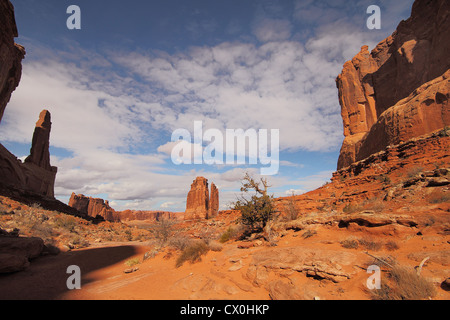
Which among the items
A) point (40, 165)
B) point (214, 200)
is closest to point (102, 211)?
point (214, 200)

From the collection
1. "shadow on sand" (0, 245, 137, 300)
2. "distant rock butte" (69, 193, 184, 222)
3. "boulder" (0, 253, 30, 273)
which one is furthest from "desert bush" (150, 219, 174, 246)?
"distant rock butte" (69, 193, 184, 222)

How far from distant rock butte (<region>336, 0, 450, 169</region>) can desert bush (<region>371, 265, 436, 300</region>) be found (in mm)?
17314

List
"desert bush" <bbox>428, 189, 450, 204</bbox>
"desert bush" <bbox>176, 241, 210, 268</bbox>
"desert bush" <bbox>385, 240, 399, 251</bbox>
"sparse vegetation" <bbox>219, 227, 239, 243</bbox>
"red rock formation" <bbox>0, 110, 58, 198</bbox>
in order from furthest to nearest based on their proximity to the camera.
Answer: "red rock formation" <bbox>0, 110, 58, 198</bbox>, "sparse vegetation" <bbox>219, 227, 239, 243</bbox>, "desert bush" <bbox>176, 241, 210, 268</bbox>, "desert bush" <bbox>428, 189, 450, 204</bbox>, "desert bush" <bbox>385, 240, 399, 251</bbox>

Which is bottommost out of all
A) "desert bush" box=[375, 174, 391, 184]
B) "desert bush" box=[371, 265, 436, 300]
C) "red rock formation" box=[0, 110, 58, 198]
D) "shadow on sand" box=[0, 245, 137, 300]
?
"shadow on sand" box=[0, 245, 137, 300]

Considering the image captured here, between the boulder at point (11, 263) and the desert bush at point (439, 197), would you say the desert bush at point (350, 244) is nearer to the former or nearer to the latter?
the desert bush at point (439, 197)

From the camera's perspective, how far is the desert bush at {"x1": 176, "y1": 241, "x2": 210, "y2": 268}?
7.99 metres

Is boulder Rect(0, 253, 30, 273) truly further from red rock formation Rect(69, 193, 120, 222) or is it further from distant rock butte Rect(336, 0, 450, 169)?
→ red rock formation Rect(69, 193, 120, 222)

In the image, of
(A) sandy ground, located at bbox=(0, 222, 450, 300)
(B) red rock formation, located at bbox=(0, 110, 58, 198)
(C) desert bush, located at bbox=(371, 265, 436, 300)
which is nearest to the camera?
(C) desert bush, located at bbox=(371, 265, 436, 300)

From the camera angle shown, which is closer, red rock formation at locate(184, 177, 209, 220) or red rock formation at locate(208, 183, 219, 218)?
red rock formation at locate(184, 177, 209, 220)

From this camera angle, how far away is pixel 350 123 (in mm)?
35812

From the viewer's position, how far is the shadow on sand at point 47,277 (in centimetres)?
562

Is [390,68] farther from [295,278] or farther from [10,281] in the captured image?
[10,281]

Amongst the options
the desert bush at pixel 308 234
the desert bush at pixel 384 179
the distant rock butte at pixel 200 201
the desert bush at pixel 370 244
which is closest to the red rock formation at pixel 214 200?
the distant rock butte at pixel 200 201

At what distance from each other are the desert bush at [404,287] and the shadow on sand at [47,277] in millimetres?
7942
